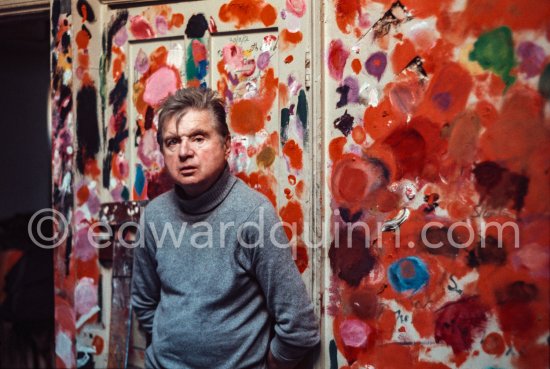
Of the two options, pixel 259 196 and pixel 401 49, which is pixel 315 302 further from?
pixel 401 49

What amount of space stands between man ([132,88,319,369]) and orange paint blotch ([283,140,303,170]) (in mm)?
187

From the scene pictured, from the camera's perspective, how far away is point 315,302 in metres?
2.14

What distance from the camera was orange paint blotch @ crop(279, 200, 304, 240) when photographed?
2168 millimetres

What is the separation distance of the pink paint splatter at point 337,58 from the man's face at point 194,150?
478 millimetres

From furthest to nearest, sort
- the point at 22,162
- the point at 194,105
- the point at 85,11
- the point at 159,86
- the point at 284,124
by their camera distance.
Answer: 1. the point at 22,162
2. the point at 85,11
3. the point at 159,86
4. the point at 284,124
5. the point at 194,105

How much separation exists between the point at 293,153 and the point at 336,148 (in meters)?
0.16

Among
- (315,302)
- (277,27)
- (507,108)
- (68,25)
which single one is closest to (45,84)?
(68,25)

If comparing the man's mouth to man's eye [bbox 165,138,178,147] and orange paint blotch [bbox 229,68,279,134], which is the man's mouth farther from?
orange paint blotch [bbox 229,68,279,134]

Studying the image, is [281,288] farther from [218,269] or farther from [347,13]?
[347,13]

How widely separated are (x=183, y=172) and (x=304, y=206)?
0.47 meters

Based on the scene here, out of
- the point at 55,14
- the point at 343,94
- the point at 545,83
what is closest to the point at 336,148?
the point at 343,94

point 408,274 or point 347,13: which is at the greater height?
point 347,13

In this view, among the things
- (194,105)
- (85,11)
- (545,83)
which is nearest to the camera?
(545,83)

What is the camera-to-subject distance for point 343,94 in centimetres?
212
